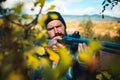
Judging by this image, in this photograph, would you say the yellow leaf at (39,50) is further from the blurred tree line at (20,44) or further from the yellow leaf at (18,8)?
the yellow leaf at (18,8)

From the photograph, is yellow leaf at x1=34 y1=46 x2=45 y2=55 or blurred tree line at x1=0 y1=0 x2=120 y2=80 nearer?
blurred tree line at x1=0 y1=0 x2=120 y2=80

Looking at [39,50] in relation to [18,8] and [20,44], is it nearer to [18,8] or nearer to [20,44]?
[20,44]

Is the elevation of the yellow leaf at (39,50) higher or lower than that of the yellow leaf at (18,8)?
lower

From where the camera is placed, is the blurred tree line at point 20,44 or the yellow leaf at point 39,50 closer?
the blurred tree line at point 20,44

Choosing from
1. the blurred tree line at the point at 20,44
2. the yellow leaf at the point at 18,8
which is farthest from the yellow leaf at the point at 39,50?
the yellow leaf at the point at 18,8

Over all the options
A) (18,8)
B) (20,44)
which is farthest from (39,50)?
(18,8)

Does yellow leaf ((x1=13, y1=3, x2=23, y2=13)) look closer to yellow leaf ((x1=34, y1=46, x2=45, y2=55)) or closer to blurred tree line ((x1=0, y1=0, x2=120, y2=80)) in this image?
blurred tree line ((x1=0, y1=0, x2=120, y2=80))

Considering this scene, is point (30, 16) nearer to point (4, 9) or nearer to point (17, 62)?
point (4, 9)

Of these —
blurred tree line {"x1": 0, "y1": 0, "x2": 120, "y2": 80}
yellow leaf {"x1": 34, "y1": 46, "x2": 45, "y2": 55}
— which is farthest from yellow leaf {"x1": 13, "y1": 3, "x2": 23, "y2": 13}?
yellow leaf {"x1": 34, "y1": 46, "x2": 45, "y2": 55}

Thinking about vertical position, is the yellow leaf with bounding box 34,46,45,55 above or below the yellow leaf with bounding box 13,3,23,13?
below

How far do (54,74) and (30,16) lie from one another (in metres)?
0.26

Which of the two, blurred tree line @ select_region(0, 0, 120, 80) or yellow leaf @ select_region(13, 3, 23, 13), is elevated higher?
yellow leaf @ select_region(13, 3, 23, 13)

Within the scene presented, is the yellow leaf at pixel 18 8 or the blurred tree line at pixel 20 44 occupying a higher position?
the yellow leaf at pixel 18 8

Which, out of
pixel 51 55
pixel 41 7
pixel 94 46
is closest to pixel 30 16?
pixel 41 7
